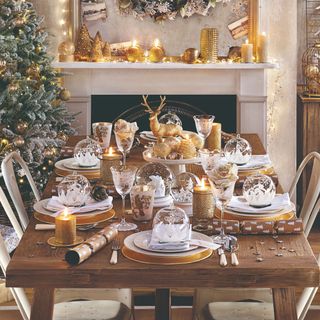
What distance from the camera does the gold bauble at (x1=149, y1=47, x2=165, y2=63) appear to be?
5.43 m

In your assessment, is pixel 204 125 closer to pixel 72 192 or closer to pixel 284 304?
pixel 72 192

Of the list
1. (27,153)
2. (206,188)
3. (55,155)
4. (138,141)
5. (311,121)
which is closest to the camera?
(206,188)

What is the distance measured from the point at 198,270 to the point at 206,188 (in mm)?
494

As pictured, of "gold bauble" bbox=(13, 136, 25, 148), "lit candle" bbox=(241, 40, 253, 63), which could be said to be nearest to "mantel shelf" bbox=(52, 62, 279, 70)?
"lit candle" bbox=(241, 40, 253, 63)

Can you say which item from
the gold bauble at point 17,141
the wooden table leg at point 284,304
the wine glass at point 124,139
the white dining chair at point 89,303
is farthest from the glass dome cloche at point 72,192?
the gold bauble at point 17,141

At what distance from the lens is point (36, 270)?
7.20ft

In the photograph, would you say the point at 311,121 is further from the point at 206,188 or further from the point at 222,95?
the point at 206,188

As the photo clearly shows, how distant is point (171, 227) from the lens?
231 cm

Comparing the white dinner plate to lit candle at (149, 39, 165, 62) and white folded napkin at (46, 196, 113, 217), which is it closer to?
white folded napkin at (46, 196, 113, 217)

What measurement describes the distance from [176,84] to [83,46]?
705 mm

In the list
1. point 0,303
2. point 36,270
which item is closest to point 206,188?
point 36,270

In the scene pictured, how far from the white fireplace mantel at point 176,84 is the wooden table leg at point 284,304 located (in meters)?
3.35

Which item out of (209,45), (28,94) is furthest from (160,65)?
(28,94)

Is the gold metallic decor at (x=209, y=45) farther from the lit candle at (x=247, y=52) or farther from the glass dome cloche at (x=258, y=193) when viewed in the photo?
the glass dome cloche at (x=258, y=193)
